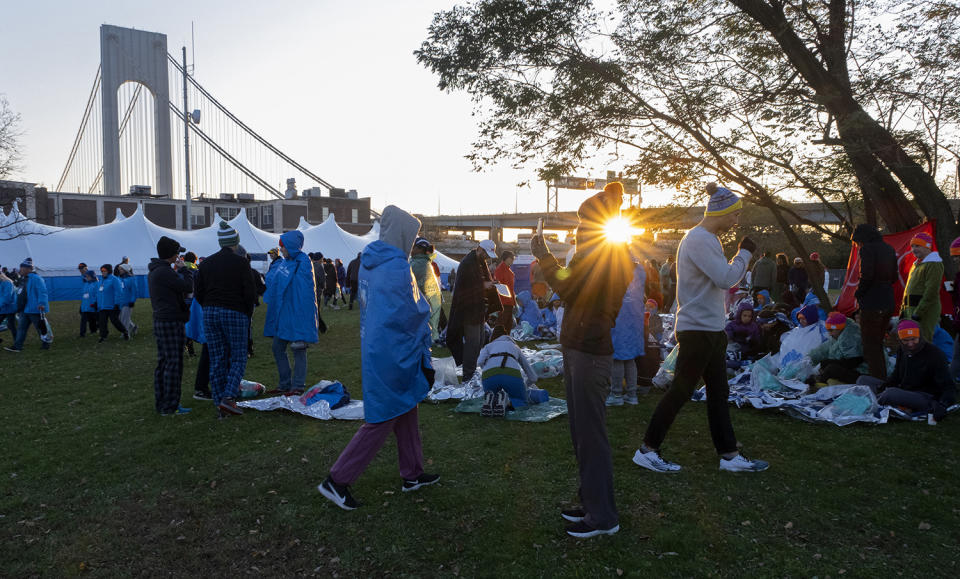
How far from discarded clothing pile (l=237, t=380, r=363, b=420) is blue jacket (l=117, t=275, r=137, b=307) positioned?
758cm

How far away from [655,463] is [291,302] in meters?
4.08

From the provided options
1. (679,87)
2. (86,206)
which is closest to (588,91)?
(679,87)

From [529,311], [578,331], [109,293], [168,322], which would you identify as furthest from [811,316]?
[109,293]

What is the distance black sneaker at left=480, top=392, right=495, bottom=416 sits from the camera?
19.4ft

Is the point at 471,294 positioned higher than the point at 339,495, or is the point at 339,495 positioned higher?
the point at 471,294

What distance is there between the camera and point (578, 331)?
321 cm

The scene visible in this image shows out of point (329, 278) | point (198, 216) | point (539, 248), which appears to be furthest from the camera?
point (198, 216)

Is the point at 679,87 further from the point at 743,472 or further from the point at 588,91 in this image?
the point at 743,472

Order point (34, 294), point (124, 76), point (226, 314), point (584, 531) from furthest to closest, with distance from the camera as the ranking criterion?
point (124, 76)
point (34, 294)
point (226, 314)
point (584, 531)

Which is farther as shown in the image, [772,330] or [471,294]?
[772,330]

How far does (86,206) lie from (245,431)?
75666 mm

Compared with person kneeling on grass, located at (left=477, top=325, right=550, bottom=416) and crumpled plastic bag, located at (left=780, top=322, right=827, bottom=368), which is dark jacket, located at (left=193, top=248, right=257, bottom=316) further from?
crumpled plastic bag, located at (left=780, top=322, right=827, bottom=368)

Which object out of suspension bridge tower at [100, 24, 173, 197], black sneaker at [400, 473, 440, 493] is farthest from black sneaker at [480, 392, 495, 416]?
suspension bridge tower at [100, 24, 173, 197]

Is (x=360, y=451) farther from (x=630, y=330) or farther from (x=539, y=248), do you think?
(x=630, y=330)
